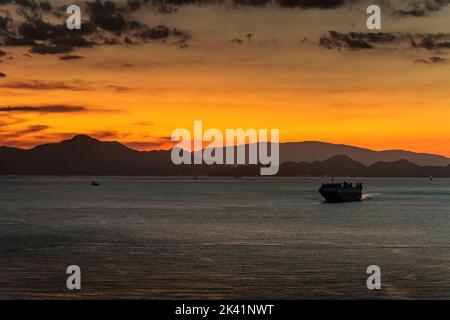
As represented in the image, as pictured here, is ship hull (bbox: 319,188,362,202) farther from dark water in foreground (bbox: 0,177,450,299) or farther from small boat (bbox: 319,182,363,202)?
dark water in foreground (bbox: 0,177,450,299)

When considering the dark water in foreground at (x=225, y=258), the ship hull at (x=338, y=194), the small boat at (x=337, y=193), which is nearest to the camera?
the dark water in foreground at (x=225, y=258)

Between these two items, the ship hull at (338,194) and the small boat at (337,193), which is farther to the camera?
the small boat at (337,193)

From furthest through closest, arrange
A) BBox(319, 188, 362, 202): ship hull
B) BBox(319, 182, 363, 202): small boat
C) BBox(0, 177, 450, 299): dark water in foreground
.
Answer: BBox(319, 182, 363, 202): small boat
BBox(319, 188, 362, 202): ship hull
BBox(0, 177, 450, 299): dark water in foreground

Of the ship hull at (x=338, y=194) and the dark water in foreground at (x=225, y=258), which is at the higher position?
the dark water in foreground at (x=225, y=258)

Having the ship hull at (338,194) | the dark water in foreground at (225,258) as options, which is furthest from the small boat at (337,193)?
the dark water in foreground at (225,258)

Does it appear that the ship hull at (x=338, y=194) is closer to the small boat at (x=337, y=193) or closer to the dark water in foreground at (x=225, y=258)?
the small boat at (x=337, y=193)

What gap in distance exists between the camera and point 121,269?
50.7 metres

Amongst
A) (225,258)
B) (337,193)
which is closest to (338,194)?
(337,193)

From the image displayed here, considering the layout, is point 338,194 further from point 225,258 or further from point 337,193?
point 225,258

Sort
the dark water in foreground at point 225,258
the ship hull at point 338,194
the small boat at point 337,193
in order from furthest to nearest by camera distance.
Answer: the small boat at point 337,193
the ship hull at point 338,194
the dark water in foreground at point 225,258

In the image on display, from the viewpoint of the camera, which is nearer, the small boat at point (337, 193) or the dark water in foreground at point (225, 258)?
the dark water in foreground at point (225, 258)

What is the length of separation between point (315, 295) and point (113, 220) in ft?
238

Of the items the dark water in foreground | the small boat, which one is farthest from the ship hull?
the dark water in foreground
